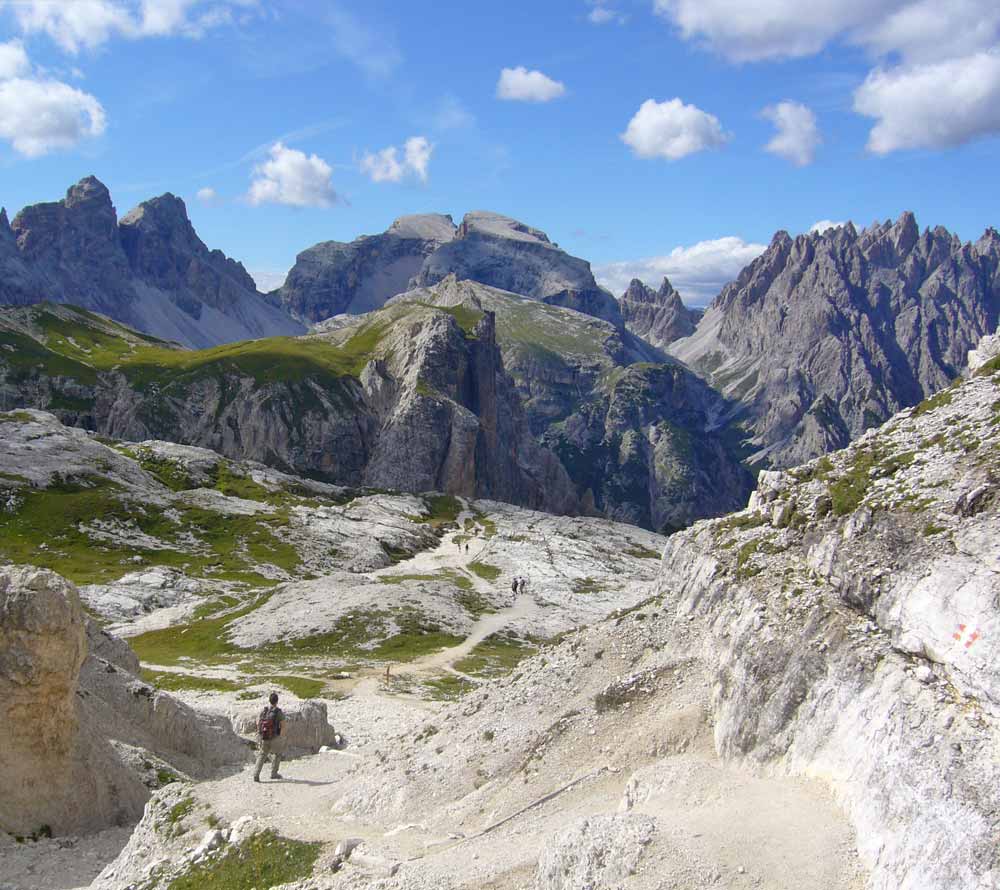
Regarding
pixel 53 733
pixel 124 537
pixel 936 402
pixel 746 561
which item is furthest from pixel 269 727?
pixel 124 537

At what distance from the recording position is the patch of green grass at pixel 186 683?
196ft

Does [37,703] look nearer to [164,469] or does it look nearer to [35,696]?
[35,696]

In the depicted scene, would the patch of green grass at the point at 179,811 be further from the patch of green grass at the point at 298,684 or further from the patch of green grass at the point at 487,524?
the patch of green grass at the point at 487,524

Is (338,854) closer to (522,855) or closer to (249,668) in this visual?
(522,855)

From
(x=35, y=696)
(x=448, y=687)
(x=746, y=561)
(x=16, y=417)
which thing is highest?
(x=16, y=417)

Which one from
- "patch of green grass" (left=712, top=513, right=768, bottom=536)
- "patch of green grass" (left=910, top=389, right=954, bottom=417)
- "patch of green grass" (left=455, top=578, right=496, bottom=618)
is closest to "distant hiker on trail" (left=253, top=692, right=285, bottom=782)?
"patch of green grass" (left=712, top=513, right=768, bottom=536)

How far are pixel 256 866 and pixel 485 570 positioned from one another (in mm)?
111819

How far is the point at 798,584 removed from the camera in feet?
78.3

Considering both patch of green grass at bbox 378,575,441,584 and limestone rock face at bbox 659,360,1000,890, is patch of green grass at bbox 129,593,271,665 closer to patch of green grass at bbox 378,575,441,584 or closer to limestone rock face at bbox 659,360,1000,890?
patch of green grass at bbox 378,575,441,584

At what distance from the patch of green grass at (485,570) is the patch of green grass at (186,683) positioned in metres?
68.1

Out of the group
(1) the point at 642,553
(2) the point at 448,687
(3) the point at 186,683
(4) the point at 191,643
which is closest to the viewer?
(3) the point at 186,683

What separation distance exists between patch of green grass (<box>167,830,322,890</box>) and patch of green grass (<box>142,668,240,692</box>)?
35494 millimetres

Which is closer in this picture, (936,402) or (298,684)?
(936,402)

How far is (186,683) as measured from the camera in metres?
61.7
